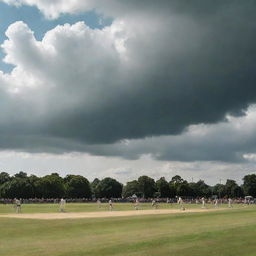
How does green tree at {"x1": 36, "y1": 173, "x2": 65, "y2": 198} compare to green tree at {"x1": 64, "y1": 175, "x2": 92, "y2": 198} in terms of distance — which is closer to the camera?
green tree at {"x1": 36, "y1": 173, "x2": 65, "y2": 198}

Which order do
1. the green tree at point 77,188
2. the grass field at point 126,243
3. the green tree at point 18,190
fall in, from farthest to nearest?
the green tree at point 77,188, the green tree at point 18,190, the grass field at point 126,243

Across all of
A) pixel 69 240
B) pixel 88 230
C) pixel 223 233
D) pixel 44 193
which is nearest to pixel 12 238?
pixel 69 240

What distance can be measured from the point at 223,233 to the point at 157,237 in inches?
174

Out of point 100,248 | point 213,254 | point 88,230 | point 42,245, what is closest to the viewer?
point 213,254

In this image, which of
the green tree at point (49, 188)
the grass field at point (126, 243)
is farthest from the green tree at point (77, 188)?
the grass field at point (126, 243)

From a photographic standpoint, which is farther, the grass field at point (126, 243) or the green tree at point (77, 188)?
the green tree at point (77, 188)

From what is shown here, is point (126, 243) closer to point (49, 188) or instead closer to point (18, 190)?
point (18, 190)

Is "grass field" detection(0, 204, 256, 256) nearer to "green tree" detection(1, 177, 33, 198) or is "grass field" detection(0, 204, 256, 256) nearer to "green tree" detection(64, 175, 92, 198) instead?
"green tree" detection(1, 177, 33, 198)

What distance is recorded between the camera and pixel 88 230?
33.1 m

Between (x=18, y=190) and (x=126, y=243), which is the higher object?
(x=18, y=190)

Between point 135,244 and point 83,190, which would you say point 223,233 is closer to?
point 135,244

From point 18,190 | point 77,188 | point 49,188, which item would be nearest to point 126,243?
point 18,190

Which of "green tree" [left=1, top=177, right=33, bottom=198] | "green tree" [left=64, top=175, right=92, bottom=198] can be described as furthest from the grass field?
"green tree" [left=64, top=175, right=92, bottom=198]

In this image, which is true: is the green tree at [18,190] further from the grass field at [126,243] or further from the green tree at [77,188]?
the grass field at [126,243]
